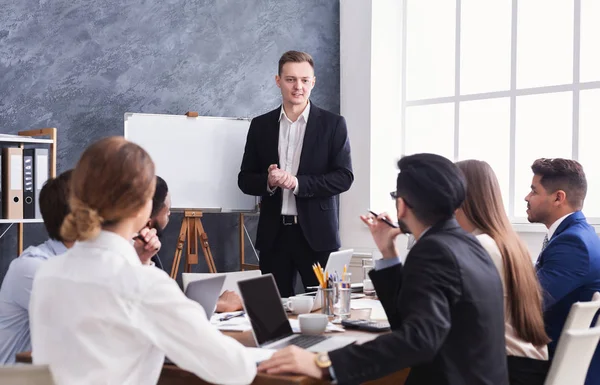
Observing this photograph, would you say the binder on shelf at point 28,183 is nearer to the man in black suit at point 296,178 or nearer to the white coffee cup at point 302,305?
the man in black suit at point 296,178

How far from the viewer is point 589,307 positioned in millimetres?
2416

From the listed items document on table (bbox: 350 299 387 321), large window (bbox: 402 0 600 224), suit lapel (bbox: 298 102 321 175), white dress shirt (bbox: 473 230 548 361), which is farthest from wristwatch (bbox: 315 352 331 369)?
large window (bbox: 402 0 600 224)

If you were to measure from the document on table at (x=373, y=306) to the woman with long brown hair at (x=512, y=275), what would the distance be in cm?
54

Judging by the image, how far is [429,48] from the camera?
245 inches

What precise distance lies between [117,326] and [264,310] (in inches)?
27.9

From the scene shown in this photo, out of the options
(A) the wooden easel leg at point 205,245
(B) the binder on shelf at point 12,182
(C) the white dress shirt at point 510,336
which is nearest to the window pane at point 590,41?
(A) the wooden easel leg at point 205,245

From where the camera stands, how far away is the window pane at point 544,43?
538cm

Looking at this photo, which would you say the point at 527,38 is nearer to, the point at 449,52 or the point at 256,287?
the point at 449,52

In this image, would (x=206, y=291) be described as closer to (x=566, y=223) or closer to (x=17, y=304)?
(x=17, y=304)

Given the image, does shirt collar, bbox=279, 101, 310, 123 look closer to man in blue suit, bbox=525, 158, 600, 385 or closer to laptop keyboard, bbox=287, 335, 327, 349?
man in blue suit, bbox=525, 158, 600, 385

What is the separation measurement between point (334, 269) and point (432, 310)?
1.56 metres

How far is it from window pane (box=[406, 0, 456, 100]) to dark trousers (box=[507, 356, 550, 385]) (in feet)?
12.5

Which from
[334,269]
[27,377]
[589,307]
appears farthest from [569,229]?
[27,377]

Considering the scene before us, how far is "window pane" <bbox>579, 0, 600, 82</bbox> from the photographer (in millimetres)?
5203
